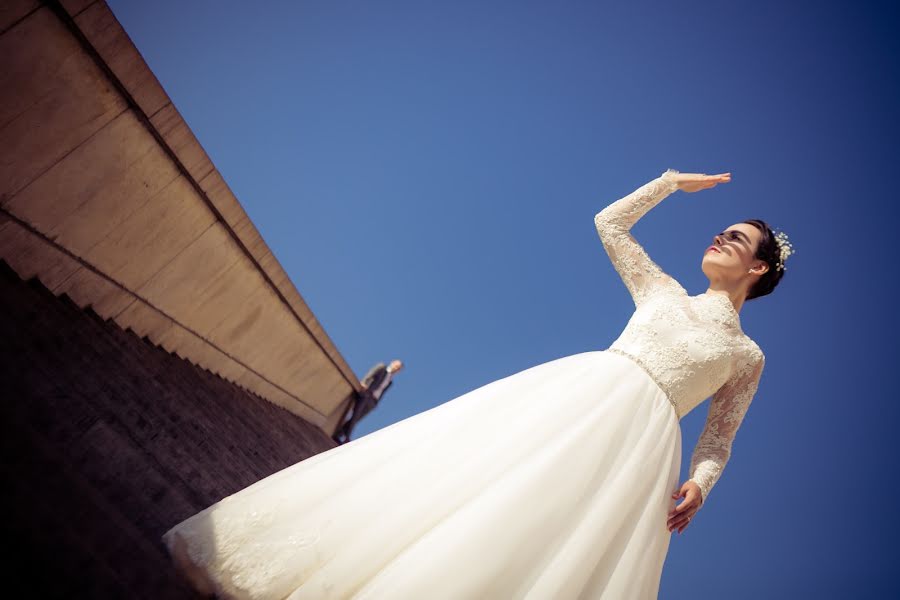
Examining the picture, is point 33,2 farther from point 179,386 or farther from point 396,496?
point 396,496

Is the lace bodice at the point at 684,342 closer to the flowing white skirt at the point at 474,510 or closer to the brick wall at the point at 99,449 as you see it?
the flowing white skirt at the point at 474,510

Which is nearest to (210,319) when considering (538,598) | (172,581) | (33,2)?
(33,2)

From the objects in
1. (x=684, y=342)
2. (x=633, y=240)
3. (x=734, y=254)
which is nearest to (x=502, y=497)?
(x=684, y=342)

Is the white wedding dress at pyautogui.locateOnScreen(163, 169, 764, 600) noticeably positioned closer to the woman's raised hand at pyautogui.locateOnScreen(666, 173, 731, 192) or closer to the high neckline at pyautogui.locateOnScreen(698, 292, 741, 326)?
the high neckline at pyautogui.locateOnScreen(698, 292, 741, 326)

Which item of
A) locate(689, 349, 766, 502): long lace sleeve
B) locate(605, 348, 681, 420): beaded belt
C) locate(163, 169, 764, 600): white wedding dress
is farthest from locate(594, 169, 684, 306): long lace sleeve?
locate(689, 349, 766, 502): long lace sleeve

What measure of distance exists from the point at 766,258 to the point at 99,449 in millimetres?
3864

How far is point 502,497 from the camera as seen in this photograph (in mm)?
1515

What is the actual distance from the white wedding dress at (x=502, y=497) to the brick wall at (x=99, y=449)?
295 millimetres

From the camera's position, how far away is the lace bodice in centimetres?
217

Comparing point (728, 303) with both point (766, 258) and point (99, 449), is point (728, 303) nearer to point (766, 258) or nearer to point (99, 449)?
point (766, 258)

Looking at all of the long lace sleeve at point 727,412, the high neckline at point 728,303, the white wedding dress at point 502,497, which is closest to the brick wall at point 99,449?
the white wedding dress at point 502,497

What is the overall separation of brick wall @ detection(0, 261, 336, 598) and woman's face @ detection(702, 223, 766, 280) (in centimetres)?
310

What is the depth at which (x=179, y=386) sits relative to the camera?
361 centimetres

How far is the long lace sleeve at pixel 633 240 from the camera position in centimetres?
250
